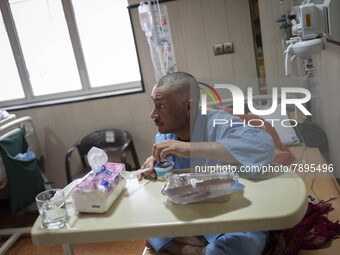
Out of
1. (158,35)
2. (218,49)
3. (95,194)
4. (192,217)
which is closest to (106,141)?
(158,35)

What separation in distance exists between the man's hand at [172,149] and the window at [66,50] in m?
2.21

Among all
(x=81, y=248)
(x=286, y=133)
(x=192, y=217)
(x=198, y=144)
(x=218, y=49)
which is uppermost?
(x=218, y=49)

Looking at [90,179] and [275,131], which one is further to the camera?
[275,131]

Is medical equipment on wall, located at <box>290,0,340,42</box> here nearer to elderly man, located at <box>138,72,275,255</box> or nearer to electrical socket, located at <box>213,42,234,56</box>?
elderly man, located at <box>138,72,275,255</box>

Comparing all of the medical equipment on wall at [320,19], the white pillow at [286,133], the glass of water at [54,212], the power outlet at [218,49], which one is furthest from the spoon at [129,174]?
the power outlet at [218,49]

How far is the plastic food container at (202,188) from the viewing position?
114cm

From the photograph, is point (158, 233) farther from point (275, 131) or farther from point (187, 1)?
point (187, 1)

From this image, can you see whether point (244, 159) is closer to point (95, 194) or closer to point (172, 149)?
point (172, 149)

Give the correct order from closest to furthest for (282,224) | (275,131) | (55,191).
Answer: (282,224)
(55,191)
(275,131)

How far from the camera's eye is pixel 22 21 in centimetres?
368

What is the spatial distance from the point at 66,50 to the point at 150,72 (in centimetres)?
94

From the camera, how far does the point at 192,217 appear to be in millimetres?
1075

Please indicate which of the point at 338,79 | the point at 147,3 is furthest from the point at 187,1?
the point at 338,79

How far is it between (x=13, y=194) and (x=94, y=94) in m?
1.25
